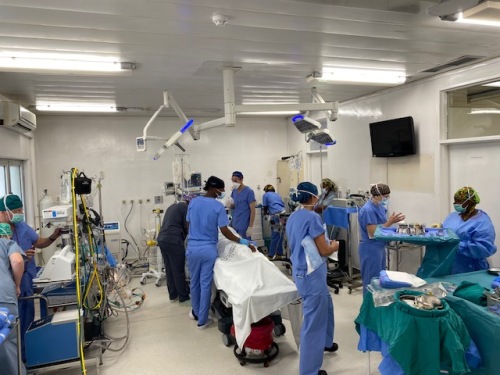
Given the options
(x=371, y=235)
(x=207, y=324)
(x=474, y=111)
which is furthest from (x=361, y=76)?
(x=207, y=324)

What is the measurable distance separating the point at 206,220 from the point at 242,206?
1794 mm

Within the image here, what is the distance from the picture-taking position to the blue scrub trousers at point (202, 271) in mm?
3443

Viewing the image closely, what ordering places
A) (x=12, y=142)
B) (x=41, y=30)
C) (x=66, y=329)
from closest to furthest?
(x=41, y=30) < (x=66, y=329) < (x=12, y=142)

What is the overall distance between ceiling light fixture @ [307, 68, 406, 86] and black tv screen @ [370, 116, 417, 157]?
1.88 feet

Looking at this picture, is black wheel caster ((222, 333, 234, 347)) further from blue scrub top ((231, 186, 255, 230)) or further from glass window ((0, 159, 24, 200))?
glass window ((0, 159, 24, 200))

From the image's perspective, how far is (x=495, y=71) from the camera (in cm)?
330

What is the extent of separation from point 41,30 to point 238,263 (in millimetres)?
2269

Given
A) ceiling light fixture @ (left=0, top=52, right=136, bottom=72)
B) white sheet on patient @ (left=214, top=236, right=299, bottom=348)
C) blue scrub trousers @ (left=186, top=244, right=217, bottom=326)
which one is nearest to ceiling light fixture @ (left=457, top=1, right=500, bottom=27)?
white sheet on patient @ (left=214, top=236, right=299, bottom=348)

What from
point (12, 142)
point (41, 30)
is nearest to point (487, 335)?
point (41, 30)

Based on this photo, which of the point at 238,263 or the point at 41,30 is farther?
the point at 238,263

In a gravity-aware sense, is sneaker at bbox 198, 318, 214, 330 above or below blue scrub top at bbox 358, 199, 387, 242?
below

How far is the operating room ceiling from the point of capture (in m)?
2.10

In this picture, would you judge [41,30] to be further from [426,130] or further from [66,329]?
[426,130]

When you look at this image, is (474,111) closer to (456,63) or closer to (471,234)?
(456,63)
